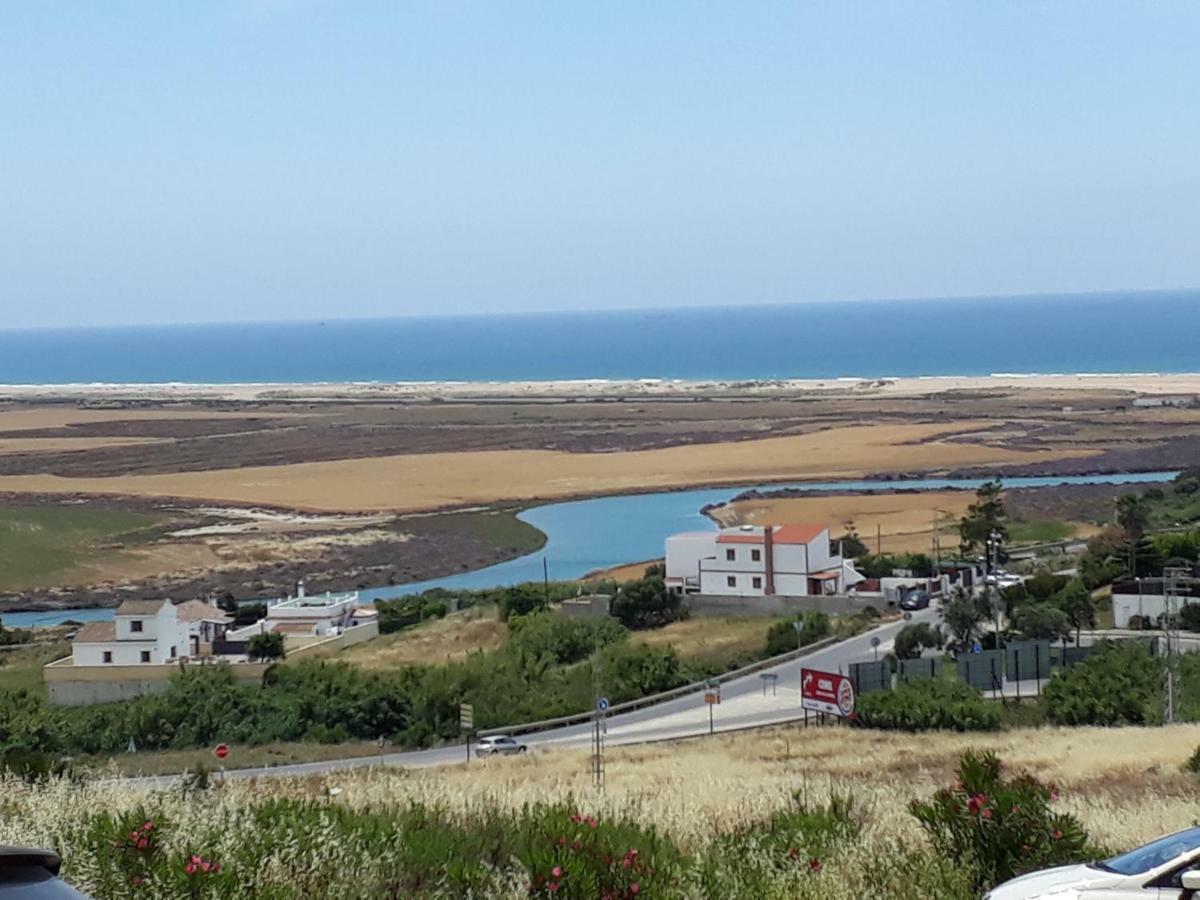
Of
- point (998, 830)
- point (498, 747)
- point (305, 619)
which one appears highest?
point (998, 830)

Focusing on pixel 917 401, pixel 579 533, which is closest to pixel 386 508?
pixel 579 533

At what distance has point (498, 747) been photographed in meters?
24.9

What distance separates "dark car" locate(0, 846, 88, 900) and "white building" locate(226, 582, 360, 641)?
34.7 meters

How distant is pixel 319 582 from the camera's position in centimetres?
5091

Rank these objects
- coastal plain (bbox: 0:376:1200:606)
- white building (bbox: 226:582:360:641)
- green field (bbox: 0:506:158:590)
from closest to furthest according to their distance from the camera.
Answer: white building (bbox: 226:582:360:641) < green field (bbox: 0:506:158:590) < coastal plain (bbox: 0:376:1200:606)

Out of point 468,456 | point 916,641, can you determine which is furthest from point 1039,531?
point 468,456

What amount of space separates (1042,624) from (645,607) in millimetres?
9963

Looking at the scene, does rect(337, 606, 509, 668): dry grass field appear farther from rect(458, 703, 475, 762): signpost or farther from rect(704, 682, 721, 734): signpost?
rect(704, 682, 721, 734): signpost

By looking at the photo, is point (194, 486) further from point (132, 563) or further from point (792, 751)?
point (792, 751)

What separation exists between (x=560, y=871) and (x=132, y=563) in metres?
50.4

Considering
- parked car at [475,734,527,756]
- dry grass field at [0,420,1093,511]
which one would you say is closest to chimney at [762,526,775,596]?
parked car at [475,734,527,756]

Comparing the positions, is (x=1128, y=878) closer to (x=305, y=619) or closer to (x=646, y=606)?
(x=646, y=606)

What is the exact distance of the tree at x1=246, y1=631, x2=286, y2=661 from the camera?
35.2 m

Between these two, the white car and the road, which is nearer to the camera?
the white car
